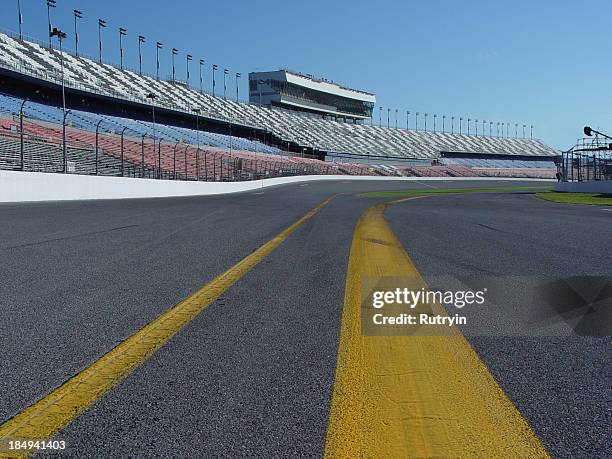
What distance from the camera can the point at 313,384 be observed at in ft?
8.11

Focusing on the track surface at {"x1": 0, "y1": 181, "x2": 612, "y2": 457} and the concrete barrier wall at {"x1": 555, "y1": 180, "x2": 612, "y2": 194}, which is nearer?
the track surface at {"x1": 0, "y1": 181, "x2": 612, "y2": 457}

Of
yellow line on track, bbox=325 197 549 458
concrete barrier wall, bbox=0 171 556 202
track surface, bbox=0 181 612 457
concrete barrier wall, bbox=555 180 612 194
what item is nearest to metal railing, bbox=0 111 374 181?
concrete barrier wall, bbox=0 171 556 202

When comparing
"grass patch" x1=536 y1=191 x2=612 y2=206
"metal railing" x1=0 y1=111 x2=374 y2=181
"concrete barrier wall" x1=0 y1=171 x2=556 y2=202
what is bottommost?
"grass patch" x1=536 y1=191 x2=612 y2=206

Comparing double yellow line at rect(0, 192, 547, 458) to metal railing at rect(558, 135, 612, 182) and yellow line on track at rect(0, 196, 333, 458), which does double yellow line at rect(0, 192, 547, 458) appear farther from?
metal railing at rect(558, 135, 612, 182)

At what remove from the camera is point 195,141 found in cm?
6562

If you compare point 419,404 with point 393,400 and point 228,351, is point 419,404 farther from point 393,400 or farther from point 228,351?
point 228,351

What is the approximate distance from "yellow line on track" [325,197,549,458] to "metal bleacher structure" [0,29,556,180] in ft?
66.9

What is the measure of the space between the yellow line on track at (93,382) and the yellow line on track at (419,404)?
0.95m

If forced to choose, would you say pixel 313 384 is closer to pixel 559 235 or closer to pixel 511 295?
pixel 511 295

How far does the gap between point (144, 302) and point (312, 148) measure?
89644 mm

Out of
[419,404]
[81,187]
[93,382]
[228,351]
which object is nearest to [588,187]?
[81,187]

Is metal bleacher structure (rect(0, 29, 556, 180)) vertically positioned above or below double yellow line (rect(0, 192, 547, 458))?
above

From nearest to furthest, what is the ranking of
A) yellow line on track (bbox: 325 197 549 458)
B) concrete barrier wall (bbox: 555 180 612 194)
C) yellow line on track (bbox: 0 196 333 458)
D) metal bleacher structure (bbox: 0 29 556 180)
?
1. yellow line on track (bbox: 325 197 549 458)
2. yellow line on track (bbox: 0 196 333 458)
3. concrete barrier wall (bbox: 555 180 612 194)
4. metal bleacher structure (bbox: 0 29 556 180)

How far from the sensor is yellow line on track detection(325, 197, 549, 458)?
1.86 m
